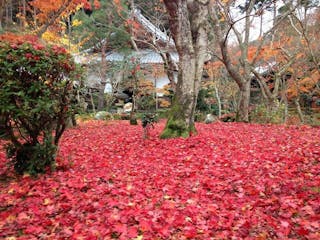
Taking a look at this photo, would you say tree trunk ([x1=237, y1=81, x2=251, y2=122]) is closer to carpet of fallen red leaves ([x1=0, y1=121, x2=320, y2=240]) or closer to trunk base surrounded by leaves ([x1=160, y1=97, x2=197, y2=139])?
trunk base surrounded by leaves ([x1=160, y1=97, x2=197, y2=139])

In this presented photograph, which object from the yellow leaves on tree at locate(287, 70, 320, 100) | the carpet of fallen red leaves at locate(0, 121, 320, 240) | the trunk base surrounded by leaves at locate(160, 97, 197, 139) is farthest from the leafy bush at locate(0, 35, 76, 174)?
the yellow leaves on tree at locate(287, 70, 320, 100)

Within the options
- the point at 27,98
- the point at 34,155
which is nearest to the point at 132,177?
the point at 34,155

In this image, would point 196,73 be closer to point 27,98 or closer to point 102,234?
point 27,98

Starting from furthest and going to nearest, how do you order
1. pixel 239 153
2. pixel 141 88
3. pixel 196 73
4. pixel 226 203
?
pixel 141 88 → pixel 196 73 → pixel 239 153 → pixel 226 203

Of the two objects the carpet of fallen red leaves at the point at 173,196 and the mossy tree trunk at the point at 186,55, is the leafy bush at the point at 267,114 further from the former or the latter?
the carpet of fallen red leaves at the point at 173,196

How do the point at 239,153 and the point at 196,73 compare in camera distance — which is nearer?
the point at 239,153

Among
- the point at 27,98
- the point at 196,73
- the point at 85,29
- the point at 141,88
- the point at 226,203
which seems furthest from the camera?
the point at 141,88

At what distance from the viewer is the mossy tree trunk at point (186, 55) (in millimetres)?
8141

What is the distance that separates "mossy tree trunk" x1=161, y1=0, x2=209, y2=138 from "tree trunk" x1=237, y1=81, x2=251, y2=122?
6.05m

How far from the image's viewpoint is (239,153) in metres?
6.67

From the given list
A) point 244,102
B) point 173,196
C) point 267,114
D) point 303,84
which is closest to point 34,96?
point 173,196

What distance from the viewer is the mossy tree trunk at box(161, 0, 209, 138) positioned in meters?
8.14

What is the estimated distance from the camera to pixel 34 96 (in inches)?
189

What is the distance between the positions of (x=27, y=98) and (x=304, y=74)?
18618 mm
